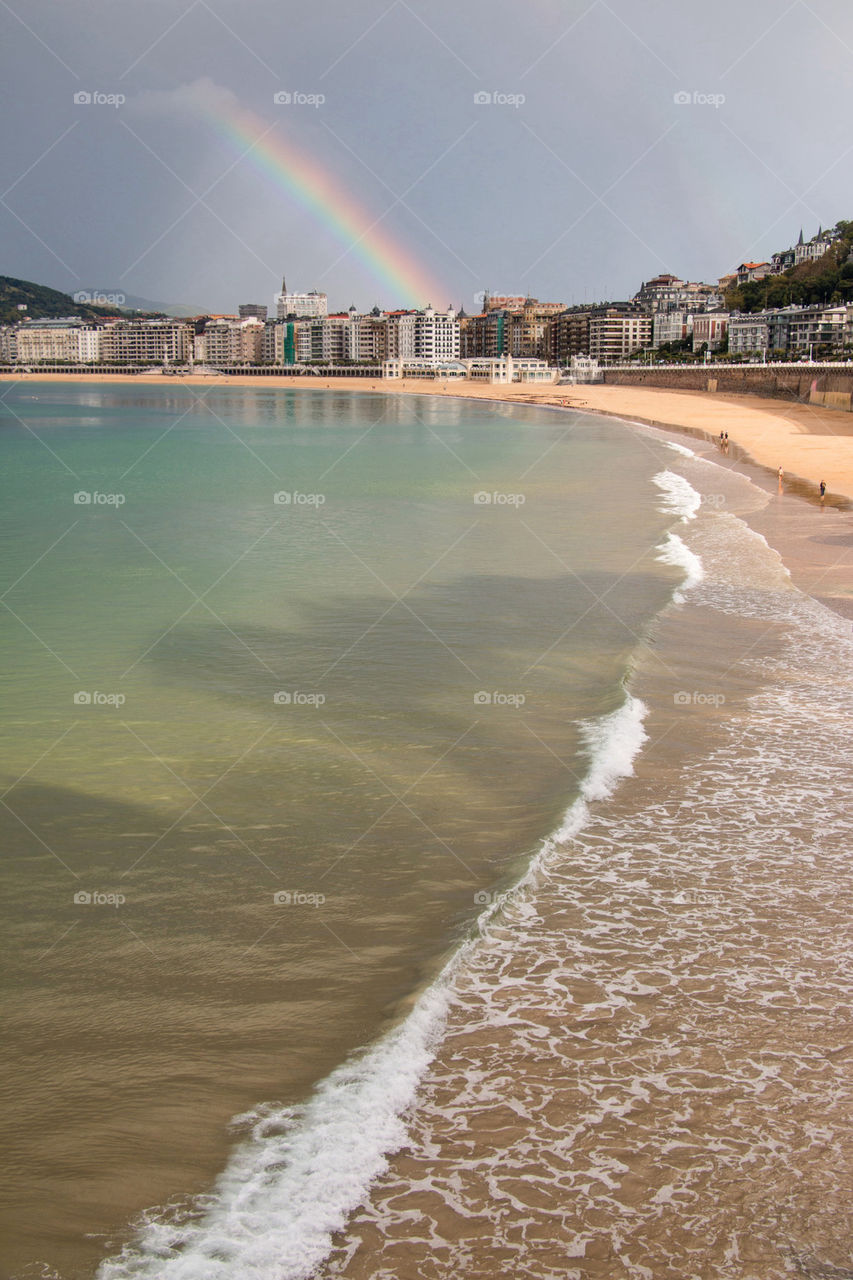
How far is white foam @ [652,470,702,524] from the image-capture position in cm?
2600

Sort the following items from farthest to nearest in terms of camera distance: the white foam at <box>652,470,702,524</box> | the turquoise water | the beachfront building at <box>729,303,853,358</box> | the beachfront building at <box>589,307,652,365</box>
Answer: the beachfront building at <box>589,307,652,365</box>, the beachfront building at <box>729,303,853,358</box>, the white foam at <box>652,470,702,524</box>, the turquoise water

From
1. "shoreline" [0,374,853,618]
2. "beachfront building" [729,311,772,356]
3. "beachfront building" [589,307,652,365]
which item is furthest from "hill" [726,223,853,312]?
"shoreline" [0,374,853,618]

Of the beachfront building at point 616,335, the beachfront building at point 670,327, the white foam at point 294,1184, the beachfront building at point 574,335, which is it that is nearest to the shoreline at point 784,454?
the white foam at point 294,1184

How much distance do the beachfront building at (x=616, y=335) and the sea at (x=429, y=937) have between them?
7106 inches

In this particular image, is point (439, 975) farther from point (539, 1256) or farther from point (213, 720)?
point (213, 720)

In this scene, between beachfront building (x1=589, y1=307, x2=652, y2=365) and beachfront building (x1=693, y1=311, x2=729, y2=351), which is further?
beachfront building (x1=589, y1=307, x2=652, y2=365)

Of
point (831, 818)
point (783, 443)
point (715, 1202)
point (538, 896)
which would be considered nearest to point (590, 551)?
point (831, 818)

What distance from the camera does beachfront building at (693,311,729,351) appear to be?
155250 mm

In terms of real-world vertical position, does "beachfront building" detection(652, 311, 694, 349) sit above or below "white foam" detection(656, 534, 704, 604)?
above

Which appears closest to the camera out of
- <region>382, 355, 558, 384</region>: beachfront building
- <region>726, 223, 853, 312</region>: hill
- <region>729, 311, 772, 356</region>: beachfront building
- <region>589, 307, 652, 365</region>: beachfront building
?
<region>726, 223, 853, 312</region>: hill

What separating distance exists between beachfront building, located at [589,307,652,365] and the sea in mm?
180504

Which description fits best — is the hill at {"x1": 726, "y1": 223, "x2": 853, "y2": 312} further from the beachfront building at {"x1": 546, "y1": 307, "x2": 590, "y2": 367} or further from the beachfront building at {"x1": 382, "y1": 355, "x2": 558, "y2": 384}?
the beachfront building at {"x1": 546, "y1": 307, "x2": 590, "y2": 367}

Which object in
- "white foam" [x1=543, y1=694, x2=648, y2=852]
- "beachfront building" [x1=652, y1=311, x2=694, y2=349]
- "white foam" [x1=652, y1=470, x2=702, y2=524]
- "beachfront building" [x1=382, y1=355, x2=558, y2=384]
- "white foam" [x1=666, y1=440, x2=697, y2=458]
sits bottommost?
"white foam" [x1=543, y1=694, x2=648, y2=852]

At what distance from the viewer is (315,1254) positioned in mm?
4070
